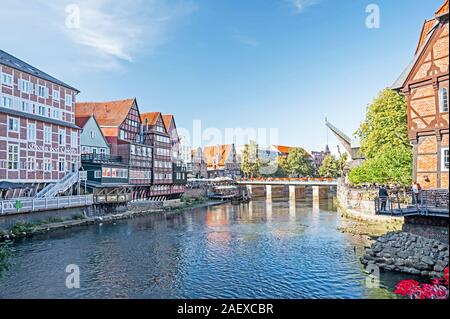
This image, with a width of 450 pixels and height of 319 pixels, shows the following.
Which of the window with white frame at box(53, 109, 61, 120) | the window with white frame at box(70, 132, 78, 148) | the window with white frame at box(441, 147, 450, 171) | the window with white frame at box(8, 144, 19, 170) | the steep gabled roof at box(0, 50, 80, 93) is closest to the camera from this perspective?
the window with white frame at box(441, 147, 450, 171)

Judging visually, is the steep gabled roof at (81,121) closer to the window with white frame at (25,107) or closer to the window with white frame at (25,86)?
the window with white frame at (25,107)

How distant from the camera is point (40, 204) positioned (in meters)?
30.1

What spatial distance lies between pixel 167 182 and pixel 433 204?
4258 cm

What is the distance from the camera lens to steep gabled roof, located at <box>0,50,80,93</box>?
32334mm

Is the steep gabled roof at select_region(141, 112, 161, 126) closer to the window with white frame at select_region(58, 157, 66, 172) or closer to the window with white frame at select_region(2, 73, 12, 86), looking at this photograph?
the window with white frame at select_region(58, 157, 66, 172)

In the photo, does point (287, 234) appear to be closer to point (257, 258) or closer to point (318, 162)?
point (257, 258)

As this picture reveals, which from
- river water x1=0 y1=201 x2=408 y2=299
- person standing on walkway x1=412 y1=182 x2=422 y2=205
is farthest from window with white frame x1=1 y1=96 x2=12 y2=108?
person standing on walkway x1=412 y1=182 x2=422 y2=205

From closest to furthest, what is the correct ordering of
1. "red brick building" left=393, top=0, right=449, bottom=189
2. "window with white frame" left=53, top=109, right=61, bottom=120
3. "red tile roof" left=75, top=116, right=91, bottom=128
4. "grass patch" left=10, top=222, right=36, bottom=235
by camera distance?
1. "red brick building" left=393, top=0, right=449, bottom=189
2. "grass patch" left=10, top=222, right=36, bottom=235
3. "window with white frame" left=53, top=109, right=61, bottom=120
4. "red tile roof" left=75, top=116, right=91, bottom=128

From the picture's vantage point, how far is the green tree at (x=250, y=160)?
90125mm

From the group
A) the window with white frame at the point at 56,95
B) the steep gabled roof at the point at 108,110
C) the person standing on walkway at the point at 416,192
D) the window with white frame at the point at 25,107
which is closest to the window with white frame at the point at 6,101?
the window with white frame at the point at 25,107

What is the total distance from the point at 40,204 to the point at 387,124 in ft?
118

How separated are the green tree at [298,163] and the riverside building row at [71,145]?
47696mm

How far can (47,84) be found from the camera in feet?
121
